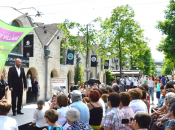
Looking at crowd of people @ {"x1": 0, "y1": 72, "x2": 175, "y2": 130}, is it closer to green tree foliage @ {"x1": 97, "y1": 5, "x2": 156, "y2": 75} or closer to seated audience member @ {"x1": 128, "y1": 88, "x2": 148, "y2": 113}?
seated audience member @ {"x1": 128, "y1": 88, "x2": 148, "y2": 113}

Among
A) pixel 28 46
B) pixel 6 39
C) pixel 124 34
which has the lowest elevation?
pixel 6 39

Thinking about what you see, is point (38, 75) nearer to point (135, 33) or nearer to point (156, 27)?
point (135, 33)

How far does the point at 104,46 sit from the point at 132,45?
3.35 m

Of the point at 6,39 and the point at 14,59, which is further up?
the point at 14,59

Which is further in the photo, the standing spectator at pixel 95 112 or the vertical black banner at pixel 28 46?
the vertical black banner at pixel 28 46

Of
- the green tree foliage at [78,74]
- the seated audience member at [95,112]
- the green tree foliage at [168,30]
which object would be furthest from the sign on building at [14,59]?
the green tree foliage at [168,30]

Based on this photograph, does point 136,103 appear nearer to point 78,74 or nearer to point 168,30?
point 78,74

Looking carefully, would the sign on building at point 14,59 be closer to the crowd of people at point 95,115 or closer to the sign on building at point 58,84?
the sign on building at point 58,84

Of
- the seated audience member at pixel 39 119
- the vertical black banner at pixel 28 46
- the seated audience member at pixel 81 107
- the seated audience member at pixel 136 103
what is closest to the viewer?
the seated audience member at pixel 81 107

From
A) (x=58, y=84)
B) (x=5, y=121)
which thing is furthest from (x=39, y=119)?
(x=58, y=84)

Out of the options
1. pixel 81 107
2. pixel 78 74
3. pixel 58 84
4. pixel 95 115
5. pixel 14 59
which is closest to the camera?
pixel 81 107

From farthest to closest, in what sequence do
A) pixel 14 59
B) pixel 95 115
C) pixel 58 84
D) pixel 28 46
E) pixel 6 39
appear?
1. pixel 28 46
2. pixel 14 59
3. pixel 58 84
4. pixel 95 115
5. pixel 6 39

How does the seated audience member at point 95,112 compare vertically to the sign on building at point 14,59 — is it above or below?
below

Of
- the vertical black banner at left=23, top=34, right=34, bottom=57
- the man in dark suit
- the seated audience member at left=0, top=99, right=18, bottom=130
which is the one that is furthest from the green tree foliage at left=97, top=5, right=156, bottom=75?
the seated audience member at left=0, top=99, right=18, bottom=130
